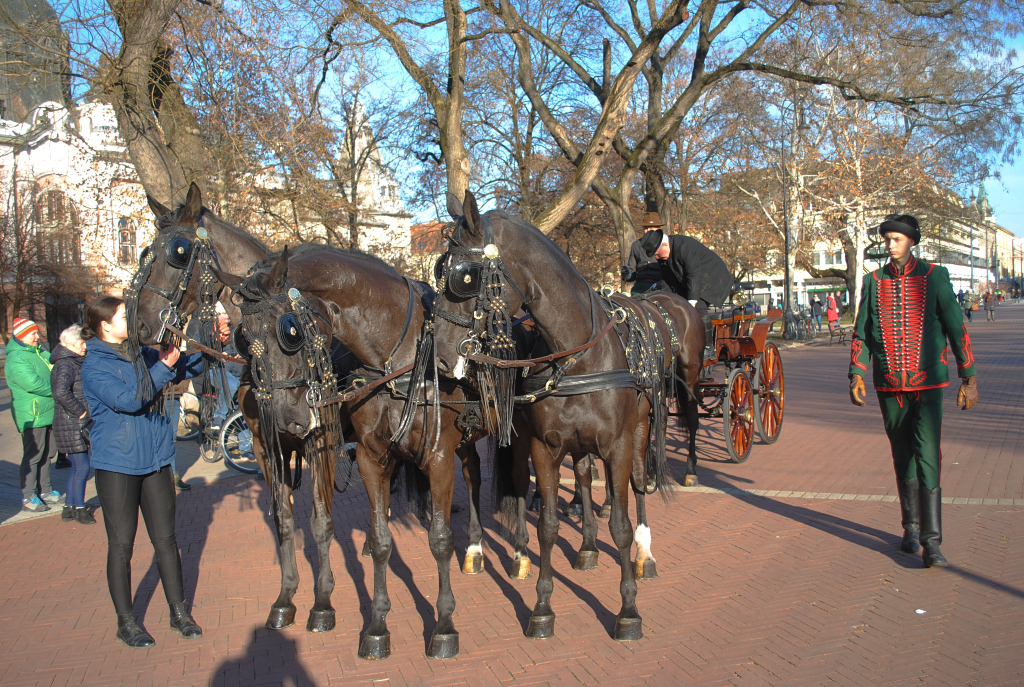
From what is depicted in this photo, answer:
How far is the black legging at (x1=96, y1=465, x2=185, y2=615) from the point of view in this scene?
4.02 m

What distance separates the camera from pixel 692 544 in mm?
5438

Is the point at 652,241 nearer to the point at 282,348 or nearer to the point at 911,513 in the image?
the point at 911,513

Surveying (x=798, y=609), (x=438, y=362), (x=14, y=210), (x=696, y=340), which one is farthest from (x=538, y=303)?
(x=14, y=210)

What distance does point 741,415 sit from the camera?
791 centimetres

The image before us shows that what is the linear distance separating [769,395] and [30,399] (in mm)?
8191

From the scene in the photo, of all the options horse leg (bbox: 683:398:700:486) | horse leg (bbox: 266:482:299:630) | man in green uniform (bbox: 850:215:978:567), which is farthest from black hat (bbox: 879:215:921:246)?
horse leg (bbox: 266:482:299:630)

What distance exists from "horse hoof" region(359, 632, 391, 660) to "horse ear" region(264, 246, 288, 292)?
76.2 inches

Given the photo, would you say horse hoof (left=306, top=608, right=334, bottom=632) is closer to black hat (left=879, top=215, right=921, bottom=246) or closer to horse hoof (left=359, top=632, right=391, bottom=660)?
horse hoof (left=359, top=632, right=391, bottom=660)

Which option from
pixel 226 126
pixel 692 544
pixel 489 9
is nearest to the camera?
pixel 692 544

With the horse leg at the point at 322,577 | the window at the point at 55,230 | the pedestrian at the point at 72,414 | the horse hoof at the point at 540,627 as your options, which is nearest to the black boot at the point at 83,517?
the pedestrian at the point at 72,414

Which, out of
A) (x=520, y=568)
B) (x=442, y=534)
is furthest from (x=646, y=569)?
(x=442, y=534)

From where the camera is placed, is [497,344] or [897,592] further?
[897,592]

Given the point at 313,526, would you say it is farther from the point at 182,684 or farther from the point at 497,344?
the point at 497,344

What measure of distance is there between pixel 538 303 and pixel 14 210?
26.0m
